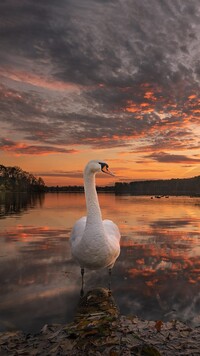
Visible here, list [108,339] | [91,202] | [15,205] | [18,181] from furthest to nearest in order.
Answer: [18,181] → [15,205] → [91,202] → [108,339]

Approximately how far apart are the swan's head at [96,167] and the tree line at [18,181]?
434 ft

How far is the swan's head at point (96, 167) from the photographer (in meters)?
8.74

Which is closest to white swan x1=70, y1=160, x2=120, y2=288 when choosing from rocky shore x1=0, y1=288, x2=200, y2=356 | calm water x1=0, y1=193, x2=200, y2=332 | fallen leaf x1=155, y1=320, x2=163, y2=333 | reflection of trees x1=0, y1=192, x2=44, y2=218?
calm water x1=0, y1=193, x2=200, y2=332

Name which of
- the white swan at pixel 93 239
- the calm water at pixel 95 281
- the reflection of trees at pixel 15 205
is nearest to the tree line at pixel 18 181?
the reflection of trees at pixel 15 205

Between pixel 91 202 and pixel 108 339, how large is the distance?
3755 millimetres

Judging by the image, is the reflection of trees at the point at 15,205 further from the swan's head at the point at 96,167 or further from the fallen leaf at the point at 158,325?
the fallen leaf at the point at 158,325

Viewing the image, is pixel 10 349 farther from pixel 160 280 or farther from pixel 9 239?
pixel 9 239

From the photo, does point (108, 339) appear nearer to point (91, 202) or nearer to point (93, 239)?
point (93, 239)

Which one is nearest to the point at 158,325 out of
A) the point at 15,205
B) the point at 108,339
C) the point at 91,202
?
the point at 108,339

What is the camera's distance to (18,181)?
501 ft

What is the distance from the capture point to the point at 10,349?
17.5 feet

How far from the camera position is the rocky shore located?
16.8 ft

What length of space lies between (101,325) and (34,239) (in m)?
10.8

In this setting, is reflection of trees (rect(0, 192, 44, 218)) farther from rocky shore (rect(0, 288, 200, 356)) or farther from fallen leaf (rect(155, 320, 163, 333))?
fallen leaf (rect(155, 320, 163, 333))
